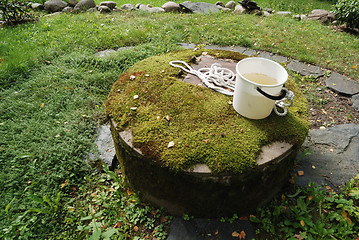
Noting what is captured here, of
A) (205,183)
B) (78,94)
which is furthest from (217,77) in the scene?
(78,94)

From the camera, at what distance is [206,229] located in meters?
2.19

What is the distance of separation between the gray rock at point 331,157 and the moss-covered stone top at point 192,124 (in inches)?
30.3

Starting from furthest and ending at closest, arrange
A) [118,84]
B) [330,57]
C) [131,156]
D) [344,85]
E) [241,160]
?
[330,57] → [344,85] → [118,84] → [131,156] → [241,160]

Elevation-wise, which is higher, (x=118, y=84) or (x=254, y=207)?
(x=118, y=84)

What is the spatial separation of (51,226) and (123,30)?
4515 mm

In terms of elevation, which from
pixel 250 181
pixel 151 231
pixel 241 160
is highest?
pixel 241 160

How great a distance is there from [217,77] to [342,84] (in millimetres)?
2782

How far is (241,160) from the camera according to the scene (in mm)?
1898

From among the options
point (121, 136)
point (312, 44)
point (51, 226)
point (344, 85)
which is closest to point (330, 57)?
point (312, 44)

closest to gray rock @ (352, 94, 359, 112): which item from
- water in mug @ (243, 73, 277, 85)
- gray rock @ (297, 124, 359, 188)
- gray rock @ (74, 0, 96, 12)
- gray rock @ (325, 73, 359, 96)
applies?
gray rock @ (325, 73, 359, 96)

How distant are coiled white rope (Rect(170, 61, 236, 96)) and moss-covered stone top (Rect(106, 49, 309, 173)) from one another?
0.27 ft

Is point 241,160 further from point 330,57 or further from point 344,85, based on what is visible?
point 330,57

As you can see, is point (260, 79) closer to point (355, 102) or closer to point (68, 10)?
point (355, 102)

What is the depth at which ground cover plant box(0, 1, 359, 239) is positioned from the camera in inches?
91.6
